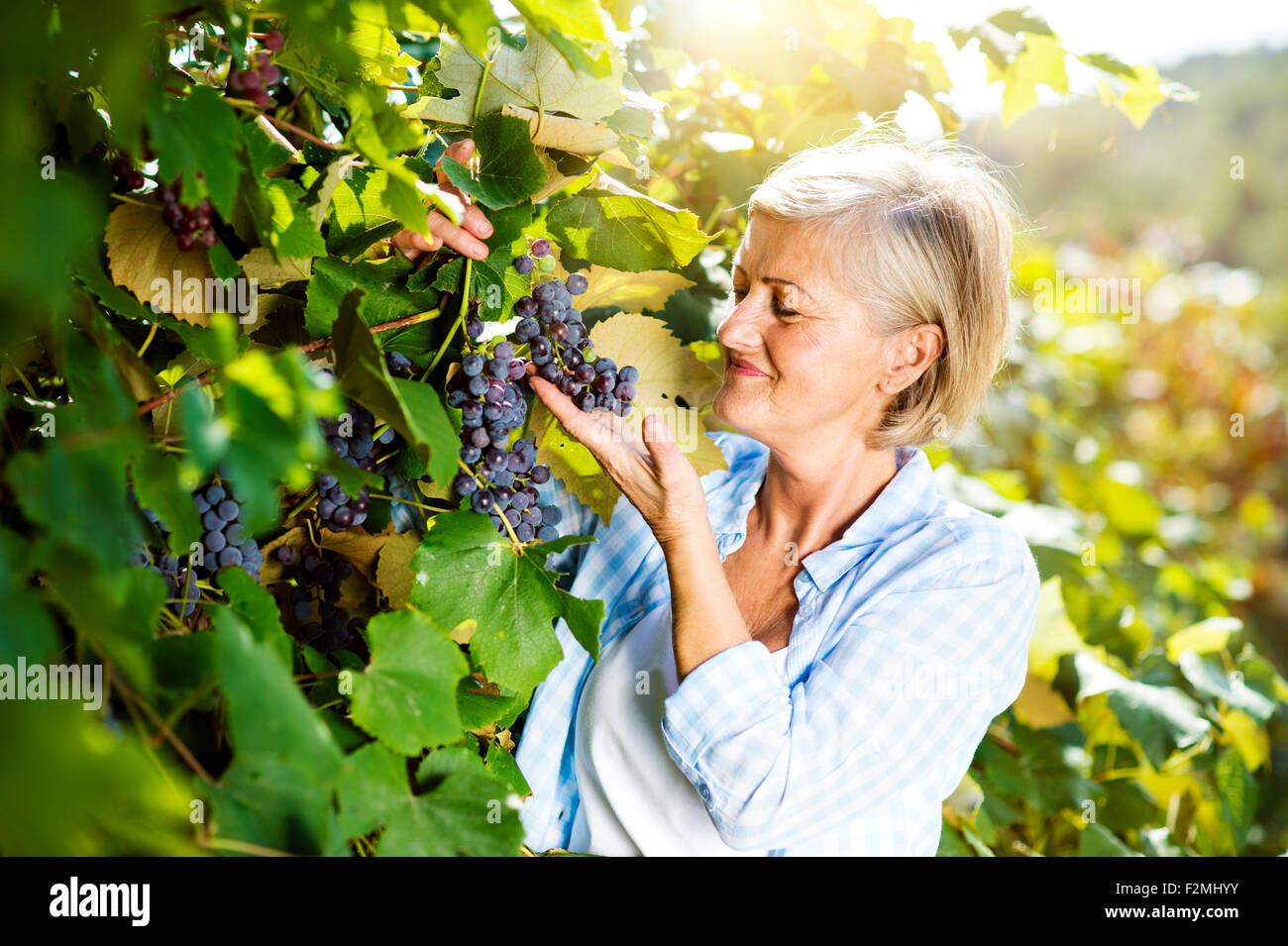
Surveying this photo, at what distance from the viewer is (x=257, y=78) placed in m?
0.56

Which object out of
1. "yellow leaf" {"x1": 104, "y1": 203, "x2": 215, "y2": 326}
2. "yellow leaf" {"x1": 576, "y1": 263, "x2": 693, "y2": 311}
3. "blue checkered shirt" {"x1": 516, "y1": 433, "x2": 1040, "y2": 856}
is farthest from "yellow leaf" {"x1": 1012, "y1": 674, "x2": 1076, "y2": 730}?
"yellow leaf" {"x1": 104, "y1": 203, "x2": 215, "y2": 326}

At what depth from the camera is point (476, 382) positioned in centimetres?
71

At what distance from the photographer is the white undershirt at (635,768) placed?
92 cm

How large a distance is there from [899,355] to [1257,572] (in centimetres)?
283

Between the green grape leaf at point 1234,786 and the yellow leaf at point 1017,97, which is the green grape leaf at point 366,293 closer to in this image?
the yellow leaf at point 1017,97

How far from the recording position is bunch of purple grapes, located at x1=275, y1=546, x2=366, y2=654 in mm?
748

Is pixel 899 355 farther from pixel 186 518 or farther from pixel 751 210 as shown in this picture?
pixel 186 518

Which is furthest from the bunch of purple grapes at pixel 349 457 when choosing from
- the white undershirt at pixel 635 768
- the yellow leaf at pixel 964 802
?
the yellow leaf at pixel 964 802

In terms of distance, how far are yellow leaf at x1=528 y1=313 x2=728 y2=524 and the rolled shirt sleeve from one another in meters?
0.20

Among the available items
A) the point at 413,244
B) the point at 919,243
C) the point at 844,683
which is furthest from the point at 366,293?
the point at 919,243

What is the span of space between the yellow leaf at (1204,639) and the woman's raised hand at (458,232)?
122 centimetres

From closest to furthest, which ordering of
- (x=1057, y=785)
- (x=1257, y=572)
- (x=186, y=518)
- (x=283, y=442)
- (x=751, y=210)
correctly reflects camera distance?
(x=283, y=442) → (x=186, y=518) → (x=751, y=210) → (x=1057, y=785) → (x=1257, y=572)
